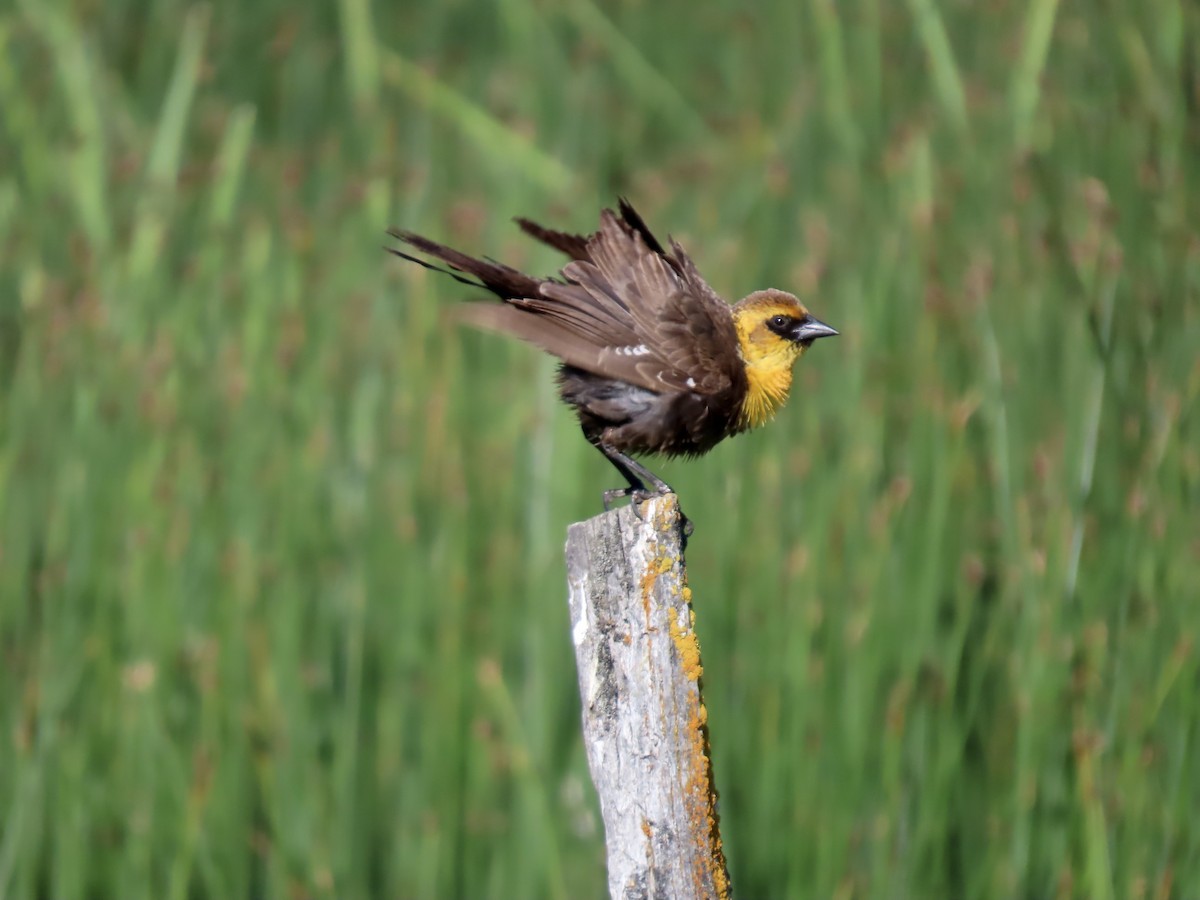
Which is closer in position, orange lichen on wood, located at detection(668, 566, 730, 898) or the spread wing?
orange lichen on wood, located at detection(668, 566, 730, 898)

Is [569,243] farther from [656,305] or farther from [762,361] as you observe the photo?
[762,361]

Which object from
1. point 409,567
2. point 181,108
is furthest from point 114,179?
point 409,567

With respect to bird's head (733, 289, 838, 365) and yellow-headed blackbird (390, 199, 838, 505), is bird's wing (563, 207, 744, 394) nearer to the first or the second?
yellow-headed blackbird (390, 199, 838, 505)

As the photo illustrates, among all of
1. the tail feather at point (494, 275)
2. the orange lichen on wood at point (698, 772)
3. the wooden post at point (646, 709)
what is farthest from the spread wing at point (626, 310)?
the orange lichen on wood at point (698, 772)

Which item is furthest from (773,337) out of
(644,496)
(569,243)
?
(644,496)

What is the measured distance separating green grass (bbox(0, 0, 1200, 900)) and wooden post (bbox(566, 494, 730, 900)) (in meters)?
1.06

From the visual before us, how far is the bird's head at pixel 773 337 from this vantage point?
334cm

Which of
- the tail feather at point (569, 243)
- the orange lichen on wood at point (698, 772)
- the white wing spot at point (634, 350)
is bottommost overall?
the orange lichen on wood at point (698, 772)

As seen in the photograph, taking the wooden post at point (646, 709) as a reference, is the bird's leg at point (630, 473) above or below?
above

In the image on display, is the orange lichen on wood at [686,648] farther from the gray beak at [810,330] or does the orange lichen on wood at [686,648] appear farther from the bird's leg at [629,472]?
the gray beak at [810,330]

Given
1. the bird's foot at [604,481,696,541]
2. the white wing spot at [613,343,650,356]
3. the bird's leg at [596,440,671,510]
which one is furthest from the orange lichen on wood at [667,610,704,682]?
the white wing spot at [613,343,650,356]

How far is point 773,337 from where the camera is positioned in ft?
11.0

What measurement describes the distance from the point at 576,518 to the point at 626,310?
1044mm

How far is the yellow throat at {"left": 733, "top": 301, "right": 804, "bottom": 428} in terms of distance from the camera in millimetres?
3303
